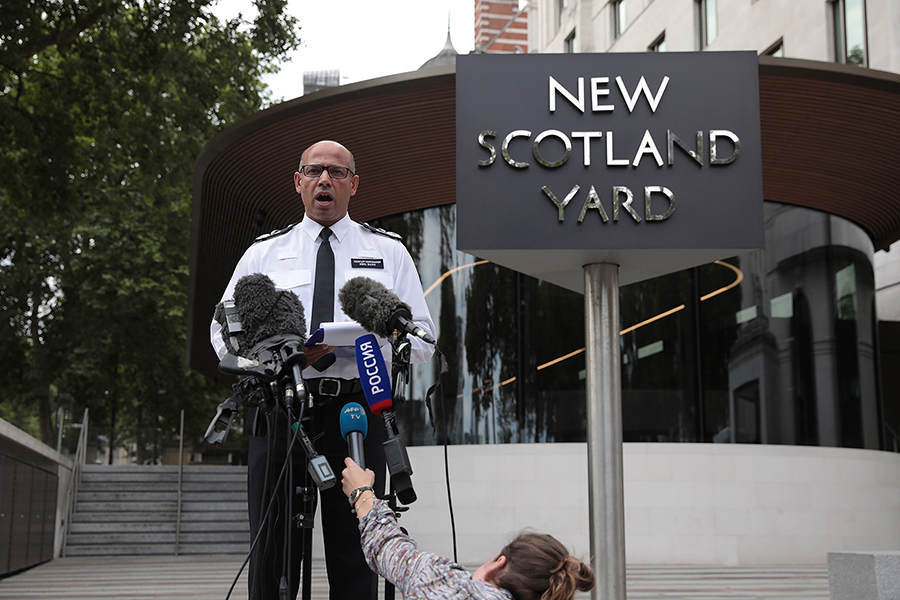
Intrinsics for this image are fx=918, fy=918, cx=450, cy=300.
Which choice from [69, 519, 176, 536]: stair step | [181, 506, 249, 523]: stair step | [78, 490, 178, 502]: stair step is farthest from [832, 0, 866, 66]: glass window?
[69, 519, 176, 536]: stair step

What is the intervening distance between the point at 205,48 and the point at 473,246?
10998mm

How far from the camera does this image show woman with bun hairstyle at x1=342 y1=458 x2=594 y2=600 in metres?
2.65

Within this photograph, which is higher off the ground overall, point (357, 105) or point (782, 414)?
point (357, 105)

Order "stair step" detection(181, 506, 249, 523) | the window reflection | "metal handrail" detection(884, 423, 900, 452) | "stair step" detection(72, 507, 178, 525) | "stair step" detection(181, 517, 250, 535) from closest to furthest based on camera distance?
the window reflection → "metal handrail" detection(884, 423, 900, 452) → "stair step" detection(181, 517, 250, 535) → "stair step" detection(72, 507, 178, 525) → "stair step" detection(181, 506, 249, 523)

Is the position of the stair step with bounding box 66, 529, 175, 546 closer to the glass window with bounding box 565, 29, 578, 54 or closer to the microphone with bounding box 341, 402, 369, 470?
the microphone with bounding box 341, 402, 369, 470

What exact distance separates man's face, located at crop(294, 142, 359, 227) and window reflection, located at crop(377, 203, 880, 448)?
9171mm

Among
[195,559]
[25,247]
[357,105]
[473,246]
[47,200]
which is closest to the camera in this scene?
[473,246]

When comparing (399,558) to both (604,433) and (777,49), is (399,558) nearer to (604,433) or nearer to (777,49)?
(604,433)

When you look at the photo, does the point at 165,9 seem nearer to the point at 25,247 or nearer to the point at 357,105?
the point at 357,105

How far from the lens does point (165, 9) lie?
1287 centimetres

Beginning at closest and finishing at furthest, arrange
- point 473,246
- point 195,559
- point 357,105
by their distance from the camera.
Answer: point 473,246 < point 357,105 < point 195,559

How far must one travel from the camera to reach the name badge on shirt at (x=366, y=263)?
3.49 m

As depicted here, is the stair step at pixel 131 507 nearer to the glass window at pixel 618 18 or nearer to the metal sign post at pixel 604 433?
the metal sign post at pixel 604 433

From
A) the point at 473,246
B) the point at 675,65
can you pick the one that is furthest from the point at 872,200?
the point at 473,246
